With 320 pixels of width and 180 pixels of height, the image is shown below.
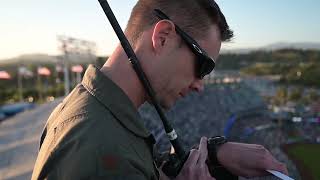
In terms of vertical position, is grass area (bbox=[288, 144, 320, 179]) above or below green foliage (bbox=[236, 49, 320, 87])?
above

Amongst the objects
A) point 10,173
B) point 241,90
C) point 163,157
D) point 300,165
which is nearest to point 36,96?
point 241,90

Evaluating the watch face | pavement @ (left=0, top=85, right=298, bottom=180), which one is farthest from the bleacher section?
the watch face

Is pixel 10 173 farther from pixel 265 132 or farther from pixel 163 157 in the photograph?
pixel 265 132

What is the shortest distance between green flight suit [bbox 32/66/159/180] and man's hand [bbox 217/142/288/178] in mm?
403

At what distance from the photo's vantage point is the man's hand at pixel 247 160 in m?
1.69

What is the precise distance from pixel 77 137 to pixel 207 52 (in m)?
0.64

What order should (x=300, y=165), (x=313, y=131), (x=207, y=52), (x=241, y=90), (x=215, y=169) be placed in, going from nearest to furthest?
(x=207, y=52)
(x=215, y=169)
(x=300, y=165)
(x=313, y=131)
(x=241, y=90)

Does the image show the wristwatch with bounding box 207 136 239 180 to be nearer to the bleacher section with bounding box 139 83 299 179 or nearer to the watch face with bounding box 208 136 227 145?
the watch face with bounding box 208 136 227 145

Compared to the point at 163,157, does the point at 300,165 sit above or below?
below

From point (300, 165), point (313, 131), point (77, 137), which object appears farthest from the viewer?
point (313, 131)

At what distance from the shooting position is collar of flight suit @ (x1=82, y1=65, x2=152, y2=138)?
1.40 m

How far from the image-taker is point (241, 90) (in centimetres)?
4912

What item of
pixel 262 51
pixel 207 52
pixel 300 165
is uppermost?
pixel 207 52

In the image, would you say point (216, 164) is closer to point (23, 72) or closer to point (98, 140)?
point (98, 140)
